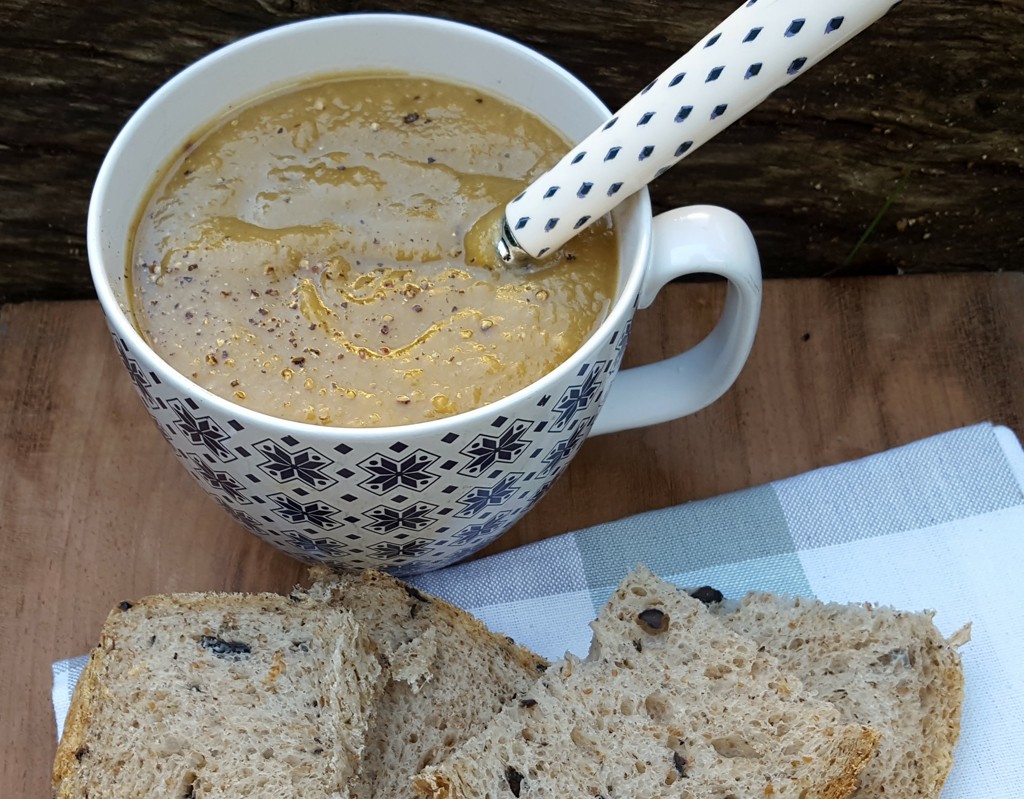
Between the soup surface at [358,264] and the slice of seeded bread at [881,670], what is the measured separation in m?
0.57

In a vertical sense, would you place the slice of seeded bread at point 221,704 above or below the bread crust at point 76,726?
above

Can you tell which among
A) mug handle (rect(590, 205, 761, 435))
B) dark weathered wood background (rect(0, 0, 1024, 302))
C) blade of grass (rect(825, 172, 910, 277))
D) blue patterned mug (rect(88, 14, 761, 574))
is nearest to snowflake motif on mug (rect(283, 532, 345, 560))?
blue patterned mug (rect(88, 14, 761, 574))

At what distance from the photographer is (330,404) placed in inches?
50.9

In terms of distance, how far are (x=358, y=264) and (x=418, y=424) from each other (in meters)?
0.28

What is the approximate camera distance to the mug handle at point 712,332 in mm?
1387

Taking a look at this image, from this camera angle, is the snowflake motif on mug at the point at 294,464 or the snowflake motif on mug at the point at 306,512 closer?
the snowflake motif on mug at the point at 294,464

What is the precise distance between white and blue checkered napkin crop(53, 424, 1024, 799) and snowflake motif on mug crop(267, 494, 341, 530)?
38 cm

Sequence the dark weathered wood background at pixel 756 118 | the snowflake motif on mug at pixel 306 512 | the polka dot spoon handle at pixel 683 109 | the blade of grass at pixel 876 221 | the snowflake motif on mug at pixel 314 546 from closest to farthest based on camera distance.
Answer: the polka dot spoon handle at pixel 683 109
the snowflake motif on mug at pixel 306 512
the snowflake motif on mug at pixel 314 546
the dark weathered wood background at pixel 756 118
the blade of grass at pixel 876 221

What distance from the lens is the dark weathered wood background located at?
5.51 ft

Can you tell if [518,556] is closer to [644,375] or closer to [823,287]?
[644,375]

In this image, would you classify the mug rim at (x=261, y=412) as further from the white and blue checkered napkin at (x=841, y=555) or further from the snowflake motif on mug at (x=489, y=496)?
the white and blue checkered napkin at (x=841, y=555)

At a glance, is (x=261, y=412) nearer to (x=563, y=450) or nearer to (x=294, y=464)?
(x=294, y=464)

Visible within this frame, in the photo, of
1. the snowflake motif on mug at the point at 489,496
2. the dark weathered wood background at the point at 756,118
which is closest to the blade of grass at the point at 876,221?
the dark weathered wood background at the point at 756,118

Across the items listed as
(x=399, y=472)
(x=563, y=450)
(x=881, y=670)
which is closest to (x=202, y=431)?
(x=399, y=472)
